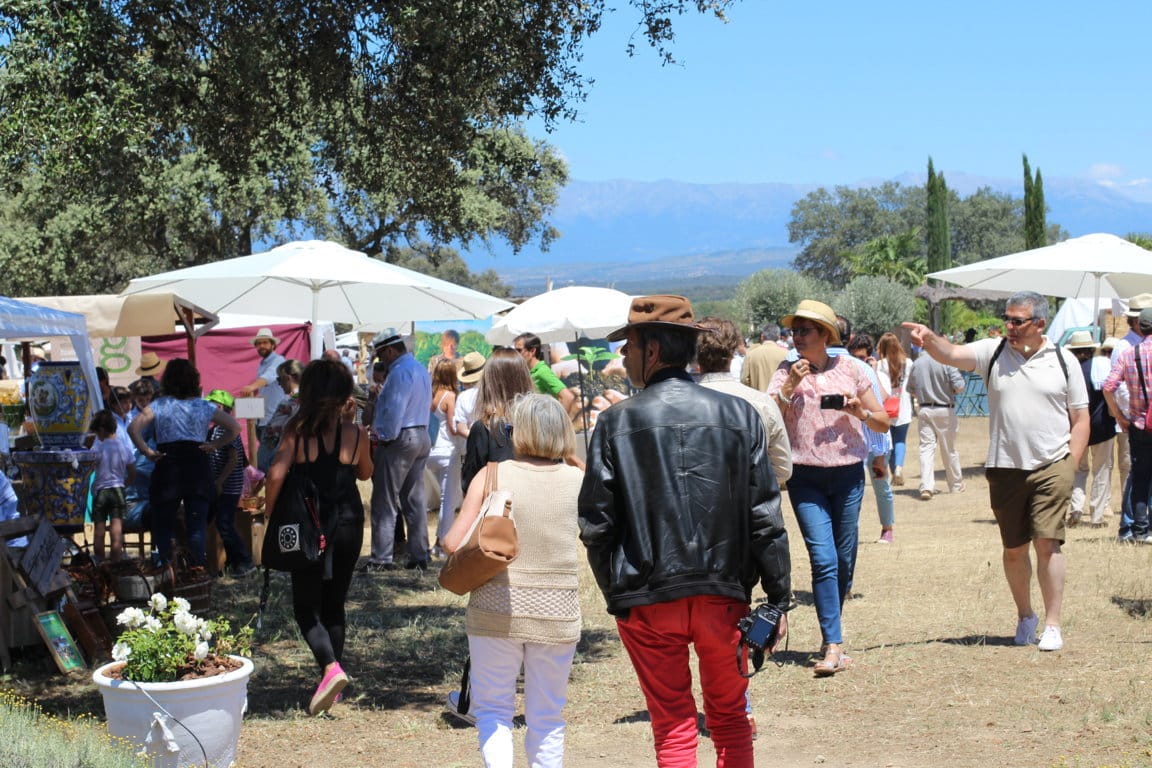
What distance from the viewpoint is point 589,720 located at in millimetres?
6211

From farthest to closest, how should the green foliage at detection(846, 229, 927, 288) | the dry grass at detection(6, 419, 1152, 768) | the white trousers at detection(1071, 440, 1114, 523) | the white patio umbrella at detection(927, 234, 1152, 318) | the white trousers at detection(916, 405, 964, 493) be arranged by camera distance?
1. the green foliage at detection(846, 229, 927, 288)
2. the white trousers at detection(916, 405, 964, 493)
3. the white trousers at detection(1071, 440, 1114, 523)
4. the white patio umbrella at detection(927, 234, 1152, 318)
5. the dry grass at detection(6, 419, 1152, 768)

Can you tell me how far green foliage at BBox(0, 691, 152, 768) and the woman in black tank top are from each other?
48.4 inches

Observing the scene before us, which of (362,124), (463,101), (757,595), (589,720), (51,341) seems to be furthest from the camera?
(51,341)

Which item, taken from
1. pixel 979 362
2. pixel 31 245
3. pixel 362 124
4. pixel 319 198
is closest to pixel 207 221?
pixel 319 198

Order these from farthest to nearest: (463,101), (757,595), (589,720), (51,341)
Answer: (51,341) → (757,595) → (463,101) → (589,720)

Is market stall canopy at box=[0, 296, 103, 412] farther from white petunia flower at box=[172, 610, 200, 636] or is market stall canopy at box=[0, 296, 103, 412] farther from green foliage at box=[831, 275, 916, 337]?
green foliage at box=[831, 275, 916, 337]

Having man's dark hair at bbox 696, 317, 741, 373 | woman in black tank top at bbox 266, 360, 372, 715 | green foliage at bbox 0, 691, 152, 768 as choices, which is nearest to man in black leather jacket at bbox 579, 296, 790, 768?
man's dark hair at bbox 696, 317, 741, 373

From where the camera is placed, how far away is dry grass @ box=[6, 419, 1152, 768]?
5.55m

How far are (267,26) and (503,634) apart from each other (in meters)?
4.40

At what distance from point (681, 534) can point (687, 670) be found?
0.56m

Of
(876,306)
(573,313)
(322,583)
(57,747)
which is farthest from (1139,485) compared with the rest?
(876,306)

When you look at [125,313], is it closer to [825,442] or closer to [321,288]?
[321,288]

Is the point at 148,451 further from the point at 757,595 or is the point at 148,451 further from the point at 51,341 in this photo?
the point at 51,341

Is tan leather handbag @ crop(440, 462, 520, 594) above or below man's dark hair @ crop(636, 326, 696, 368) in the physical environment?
below
